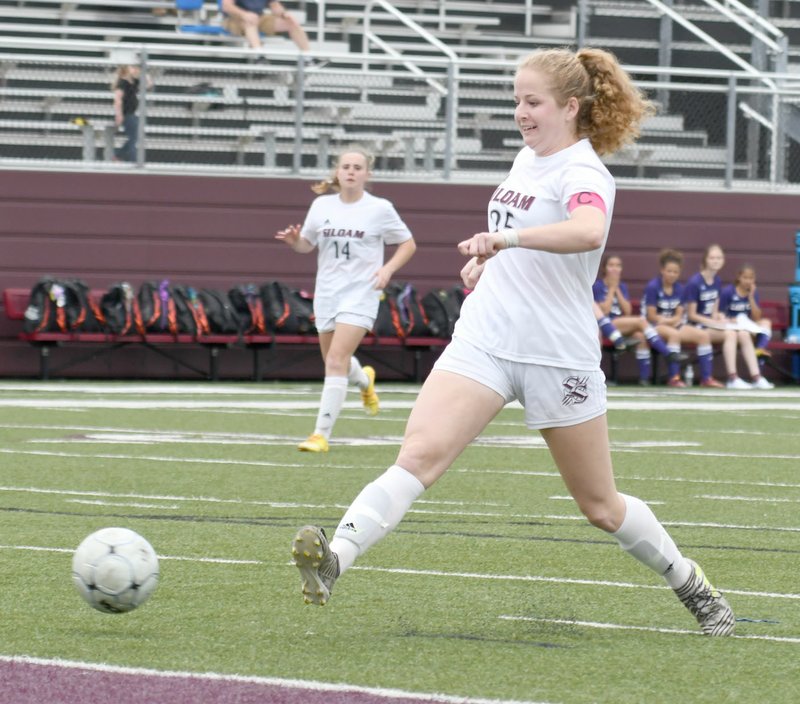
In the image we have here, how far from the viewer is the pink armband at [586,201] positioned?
522 cm

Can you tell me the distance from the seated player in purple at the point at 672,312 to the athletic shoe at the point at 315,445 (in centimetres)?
930

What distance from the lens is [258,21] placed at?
76.3 ft

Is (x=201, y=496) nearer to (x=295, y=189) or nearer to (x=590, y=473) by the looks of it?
(x=590, y=473)

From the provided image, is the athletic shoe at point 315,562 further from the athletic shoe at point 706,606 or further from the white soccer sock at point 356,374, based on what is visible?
the white soccer sock at point 356,374

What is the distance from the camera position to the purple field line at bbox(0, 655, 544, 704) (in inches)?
176

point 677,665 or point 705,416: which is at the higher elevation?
point 677,665

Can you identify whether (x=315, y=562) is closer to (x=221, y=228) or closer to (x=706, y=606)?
(x=706, y=606)

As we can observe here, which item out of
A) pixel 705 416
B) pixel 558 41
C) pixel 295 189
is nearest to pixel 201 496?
pixel 705 416

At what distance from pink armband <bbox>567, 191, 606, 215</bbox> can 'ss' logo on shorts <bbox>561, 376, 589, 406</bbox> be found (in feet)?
1.82

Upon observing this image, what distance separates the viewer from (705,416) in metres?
15.7

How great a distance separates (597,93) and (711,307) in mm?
15459

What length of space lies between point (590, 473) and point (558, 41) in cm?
2180

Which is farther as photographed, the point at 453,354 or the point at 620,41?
the point at 620,41

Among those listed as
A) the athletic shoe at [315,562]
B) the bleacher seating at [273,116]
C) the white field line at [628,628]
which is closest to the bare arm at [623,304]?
the bleacher seating at [273,116]
